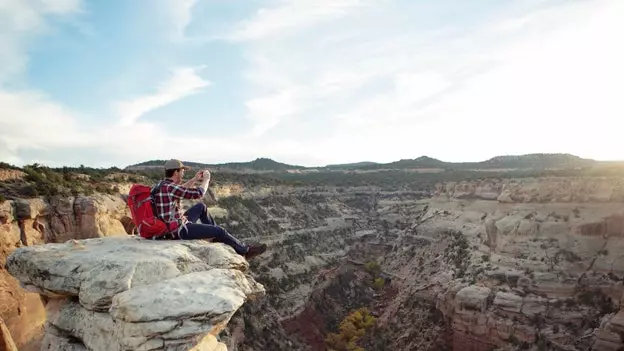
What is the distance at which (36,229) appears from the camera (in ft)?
56.6

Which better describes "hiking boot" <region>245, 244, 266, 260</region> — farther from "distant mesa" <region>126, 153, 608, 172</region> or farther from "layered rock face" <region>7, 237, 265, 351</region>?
"distant mesa" <region>126, 153, 608, 172</region>

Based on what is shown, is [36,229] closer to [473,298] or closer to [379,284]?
[473,298]

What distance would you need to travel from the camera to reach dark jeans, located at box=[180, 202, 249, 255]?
8102mm

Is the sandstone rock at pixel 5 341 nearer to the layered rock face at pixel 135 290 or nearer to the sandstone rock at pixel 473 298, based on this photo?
the layered rock face at pixel 135 290

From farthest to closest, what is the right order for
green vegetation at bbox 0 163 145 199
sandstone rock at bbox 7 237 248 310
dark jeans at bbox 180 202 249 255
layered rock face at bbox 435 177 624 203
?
layered rock face at bbox 435 177 624 203 < green vegetation at bbox 0 163 145 199 < dark jeans at bbox 180 202 249 255 < sandstone rock at bbox 7 237 248 310

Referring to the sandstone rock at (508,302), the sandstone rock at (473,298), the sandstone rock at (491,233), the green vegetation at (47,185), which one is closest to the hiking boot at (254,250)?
the green vegetation at (47,185)

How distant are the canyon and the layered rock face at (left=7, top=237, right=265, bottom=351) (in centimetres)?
831

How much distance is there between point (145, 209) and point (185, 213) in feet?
4.26

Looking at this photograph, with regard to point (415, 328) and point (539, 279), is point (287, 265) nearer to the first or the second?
point (415, 328)

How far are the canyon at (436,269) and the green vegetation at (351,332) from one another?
896mm

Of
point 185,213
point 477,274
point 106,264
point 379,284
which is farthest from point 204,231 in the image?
point 379,284

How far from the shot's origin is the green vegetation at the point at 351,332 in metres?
33.4

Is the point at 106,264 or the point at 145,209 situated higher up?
the point at 145,209

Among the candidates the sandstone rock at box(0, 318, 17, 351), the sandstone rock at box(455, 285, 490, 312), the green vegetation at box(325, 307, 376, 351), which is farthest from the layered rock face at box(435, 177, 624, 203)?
the sandstone rock at box(0, 318, 17, 351)
